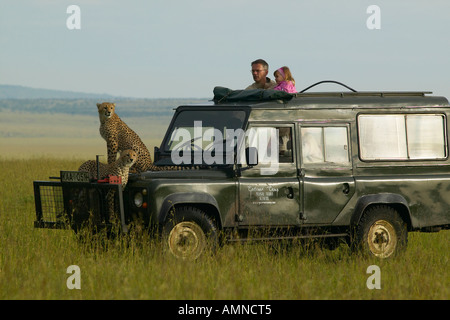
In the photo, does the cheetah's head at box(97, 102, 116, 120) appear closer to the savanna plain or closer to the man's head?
the savanna plain

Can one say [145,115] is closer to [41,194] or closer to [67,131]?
[67,131]

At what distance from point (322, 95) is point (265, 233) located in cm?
203

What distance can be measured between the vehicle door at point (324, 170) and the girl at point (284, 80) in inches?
41.3

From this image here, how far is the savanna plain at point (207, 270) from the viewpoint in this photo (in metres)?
8.06

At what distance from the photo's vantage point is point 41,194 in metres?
10.6

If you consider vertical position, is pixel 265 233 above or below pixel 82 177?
below

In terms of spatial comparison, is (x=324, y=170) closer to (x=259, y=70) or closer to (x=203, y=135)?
(x=203, y=135)

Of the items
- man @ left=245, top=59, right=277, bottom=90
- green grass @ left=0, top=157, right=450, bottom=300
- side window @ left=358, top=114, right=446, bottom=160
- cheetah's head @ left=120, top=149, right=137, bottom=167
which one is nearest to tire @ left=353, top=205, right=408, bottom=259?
green grass @ left=0, top=157, right=450, bottom=300

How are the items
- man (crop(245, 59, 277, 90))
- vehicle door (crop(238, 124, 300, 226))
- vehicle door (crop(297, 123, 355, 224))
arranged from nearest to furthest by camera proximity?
1. vehicle door (crop(238, 124, 300, 226))
2. vehicle door (crop(297, 123, 355, 224))
3. man (crop(245, 59, 277, 90))

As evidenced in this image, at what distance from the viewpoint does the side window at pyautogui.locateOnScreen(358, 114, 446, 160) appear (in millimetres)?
10719

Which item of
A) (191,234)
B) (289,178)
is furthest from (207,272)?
(289,178)

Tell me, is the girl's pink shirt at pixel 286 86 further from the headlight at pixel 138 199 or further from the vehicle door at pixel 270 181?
the headlight at pixel 138 199

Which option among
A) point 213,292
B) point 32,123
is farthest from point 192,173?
point 32,123

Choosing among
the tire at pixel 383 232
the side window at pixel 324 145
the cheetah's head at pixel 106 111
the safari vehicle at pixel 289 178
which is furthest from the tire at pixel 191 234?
the cheetah's head at pixel 106 111
